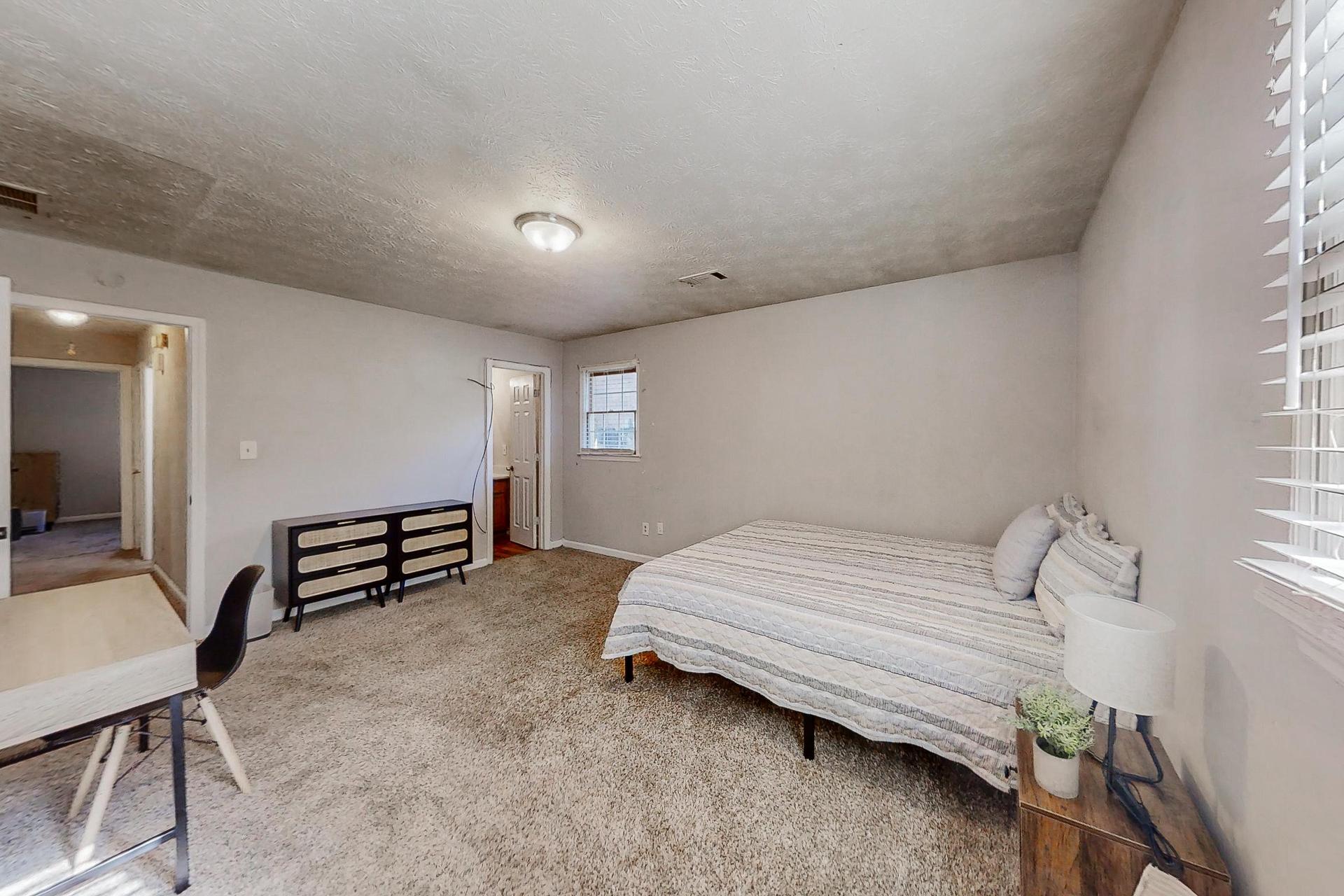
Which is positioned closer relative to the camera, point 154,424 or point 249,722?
point 249,722

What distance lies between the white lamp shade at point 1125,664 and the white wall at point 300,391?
4.68 meters

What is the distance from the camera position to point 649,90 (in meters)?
1.55

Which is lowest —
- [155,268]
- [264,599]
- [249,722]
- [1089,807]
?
[249,722]

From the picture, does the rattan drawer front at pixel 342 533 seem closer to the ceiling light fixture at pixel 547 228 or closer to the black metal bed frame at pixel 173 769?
the black metal bed frame at pixel 173 769

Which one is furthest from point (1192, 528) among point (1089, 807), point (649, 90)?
point (649, 90)

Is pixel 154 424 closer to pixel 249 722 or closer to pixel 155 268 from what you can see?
pixel 155 268

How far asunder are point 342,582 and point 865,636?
3.73 meters

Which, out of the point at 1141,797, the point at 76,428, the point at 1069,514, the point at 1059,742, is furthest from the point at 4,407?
the point at 76,428

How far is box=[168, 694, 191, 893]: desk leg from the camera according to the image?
1.46 meters

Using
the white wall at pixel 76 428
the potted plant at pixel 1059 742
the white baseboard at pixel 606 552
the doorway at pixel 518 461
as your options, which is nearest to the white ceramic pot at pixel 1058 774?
the potted plant at pixel 1059 742

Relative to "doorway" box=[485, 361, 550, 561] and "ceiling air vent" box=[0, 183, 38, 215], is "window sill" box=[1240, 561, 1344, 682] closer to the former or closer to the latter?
"ceiling air vent" box=[0, 183, 38, 215]

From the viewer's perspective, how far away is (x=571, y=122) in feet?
5.61

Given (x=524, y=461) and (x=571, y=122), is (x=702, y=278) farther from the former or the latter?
(x=524, y=461)

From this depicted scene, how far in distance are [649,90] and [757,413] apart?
2976mm
